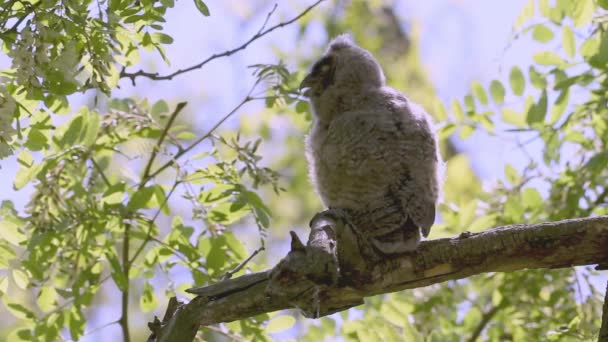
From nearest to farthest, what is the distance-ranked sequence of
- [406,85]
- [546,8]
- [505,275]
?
[546,8] < [505,275] < [406,85]

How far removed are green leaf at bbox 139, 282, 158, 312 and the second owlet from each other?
727 mm

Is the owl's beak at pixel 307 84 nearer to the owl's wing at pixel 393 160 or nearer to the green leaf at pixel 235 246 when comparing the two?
the owl's wing at pixel 393 160

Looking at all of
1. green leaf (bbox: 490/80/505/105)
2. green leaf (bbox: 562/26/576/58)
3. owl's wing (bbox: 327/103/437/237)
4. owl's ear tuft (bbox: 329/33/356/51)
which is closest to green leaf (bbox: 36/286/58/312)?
owl's wing (bbox: 327/103/437/237)

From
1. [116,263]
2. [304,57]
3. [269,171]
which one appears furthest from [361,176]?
[304,57]

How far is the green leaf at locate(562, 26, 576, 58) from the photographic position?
313 centimetres

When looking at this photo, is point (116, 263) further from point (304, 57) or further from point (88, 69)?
point (304, 57)

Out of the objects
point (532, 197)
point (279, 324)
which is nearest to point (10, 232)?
point (279, 324)

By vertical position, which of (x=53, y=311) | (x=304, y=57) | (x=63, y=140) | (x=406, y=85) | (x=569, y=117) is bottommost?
(x=53, y=311)

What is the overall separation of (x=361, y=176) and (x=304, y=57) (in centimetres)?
291

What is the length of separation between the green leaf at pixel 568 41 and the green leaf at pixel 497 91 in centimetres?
39

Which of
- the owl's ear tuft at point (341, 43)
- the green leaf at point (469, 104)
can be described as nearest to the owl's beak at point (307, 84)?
the owl's ear tuft at point (341, 43)

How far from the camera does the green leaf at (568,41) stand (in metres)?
3.13

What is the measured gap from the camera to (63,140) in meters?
2.68

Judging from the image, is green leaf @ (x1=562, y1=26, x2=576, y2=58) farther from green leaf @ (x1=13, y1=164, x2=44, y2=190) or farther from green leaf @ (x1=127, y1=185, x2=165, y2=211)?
green leaf @ (x1=13, y1=164, x2=44, y2=190)
